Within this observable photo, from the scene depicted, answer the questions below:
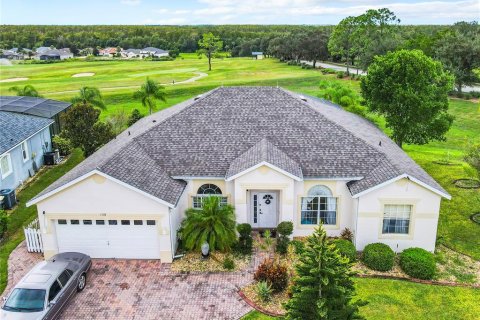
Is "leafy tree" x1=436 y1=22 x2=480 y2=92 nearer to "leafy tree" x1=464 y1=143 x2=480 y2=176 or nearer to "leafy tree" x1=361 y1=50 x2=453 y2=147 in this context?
"leafy tree" x1=361 y1=50 x2=453 y2=147

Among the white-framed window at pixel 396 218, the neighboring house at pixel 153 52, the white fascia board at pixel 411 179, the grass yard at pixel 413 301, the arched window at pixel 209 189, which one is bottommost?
the grass yard at pixel 413 301

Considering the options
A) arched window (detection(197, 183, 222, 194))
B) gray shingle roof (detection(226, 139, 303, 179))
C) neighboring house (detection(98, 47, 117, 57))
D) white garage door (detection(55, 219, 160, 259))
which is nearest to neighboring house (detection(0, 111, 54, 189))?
white garage door (detection(55, 219, 160, 259))

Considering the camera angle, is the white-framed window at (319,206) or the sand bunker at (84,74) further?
the sand bunker at (84,74)

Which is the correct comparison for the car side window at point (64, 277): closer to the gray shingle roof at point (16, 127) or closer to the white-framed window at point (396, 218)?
the gray shingle roof at point (16, 127)

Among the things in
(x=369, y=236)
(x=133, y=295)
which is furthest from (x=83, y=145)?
(x=369, y=236)

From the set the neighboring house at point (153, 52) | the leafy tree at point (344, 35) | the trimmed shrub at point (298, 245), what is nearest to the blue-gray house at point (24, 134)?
the trimmed shrub at point (298, 245)

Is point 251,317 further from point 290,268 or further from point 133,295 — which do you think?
point 133,295
